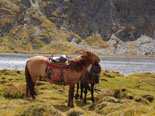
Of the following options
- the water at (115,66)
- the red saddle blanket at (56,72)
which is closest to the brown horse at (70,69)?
the red saddle blanket at (56,72)

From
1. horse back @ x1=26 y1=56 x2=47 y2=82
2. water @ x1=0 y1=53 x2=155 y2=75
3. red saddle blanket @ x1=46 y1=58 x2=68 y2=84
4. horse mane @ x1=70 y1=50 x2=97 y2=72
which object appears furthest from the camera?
water @ x1=0 y1=53 x2=155 y2=75

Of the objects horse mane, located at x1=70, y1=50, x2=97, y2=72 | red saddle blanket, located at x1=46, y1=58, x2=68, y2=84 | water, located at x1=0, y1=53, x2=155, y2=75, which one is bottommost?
water, located at x1=0, y1=53, x2=155, y2=75

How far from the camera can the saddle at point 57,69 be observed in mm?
11203

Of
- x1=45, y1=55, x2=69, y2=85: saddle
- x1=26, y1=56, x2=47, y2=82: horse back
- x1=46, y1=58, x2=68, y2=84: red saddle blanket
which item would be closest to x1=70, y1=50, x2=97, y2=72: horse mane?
x1=45, y1=55, x2=69, y2=85: saddle

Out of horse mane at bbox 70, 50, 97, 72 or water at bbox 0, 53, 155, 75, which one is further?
water at bbox 0, 53, 155, 75

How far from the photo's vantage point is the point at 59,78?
36.8 feet

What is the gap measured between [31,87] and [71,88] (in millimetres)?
2597

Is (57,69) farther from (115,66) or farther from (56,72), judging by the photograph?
(115,66)

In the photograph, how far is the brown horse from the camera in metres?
11.2

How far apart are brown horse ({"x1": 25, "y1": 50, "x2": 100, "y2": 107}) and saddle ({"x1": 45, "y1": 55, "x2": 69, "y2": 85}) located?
0.57ft

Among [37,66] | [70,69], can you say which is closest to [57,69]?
[70,69]

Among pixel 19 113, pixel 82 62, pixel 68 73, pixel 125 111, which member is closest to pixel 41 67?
pixel 68 73

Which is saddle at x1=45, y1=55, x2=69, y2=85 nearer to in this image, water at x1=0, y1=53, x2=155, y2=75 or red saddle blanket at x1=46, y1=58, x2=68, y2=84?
red saddle blanket at x1=46, y1=58, x2=68, y2=84

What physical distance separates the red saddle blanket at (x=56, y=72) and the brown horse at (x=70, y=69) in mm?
171
